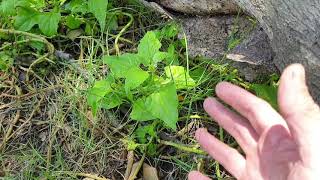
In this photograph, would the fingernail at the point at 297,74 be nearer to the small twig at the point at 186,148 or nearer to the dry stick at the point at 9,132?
the small twig at the point at 186,148

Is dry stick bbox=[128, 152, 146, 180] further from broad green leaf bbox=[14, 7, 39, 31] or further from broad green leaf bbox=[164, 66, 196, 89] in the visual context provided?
broad green leaf bbox=[14, 7, 39, 31]

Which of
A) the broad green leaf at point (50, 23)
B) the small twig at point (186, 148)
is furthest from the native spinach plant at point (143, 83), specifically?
the broad green leaf at point (50, 23)

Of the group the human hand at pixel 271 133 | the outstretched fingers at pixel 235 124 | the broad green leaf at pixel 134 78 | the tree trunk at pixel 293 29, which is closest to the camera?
the human hand at pixel 271 133

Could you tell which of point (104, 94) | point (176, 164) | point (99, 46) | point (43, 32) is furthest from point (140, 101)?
point (43, 32)

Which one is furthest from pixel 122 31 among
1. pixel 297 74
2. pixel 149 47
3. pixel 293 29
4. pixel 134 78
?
pixel 297 74

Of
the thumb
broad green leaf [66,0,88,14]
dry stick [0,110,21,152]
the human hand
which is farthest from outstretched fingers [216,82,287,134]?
dry stick [0,110,21,152]

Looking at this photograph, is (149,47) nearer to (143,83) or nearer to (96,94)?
(143,83)

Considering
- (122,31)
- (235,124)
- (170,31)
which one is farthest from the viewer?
(122,31)
